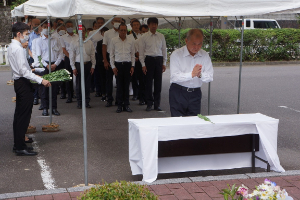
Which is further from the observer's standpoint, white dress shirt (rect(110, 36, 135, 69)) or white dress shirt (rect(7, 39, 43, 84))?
white dress shirt (rect(110, 36, 135, 69))

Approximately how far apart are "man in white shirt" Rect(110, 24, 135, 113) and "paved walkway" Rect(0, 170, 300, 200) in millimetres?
5199

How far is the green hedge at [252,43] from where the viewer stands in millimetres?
22656

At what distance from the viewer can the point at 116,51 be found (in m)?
10.3

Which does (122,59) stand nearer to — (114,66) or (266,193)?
(114,66)

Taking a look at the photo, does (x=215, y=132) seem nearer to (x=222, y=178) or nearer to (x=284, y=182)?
(x=222, y=178)

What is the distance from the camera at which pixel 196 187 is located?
518 centimetres

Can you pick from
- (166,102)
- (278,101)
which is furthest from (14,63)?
(278,101)

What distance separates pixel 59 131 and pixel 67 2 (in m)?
3.50

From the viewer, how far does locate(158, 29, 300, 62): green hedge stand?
22.7 m

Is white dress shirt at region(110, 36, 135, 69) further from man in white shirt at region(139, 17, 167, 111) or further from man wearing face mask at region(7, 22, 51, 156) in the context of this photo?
man wearing face mask at region(7, 22, 51, 156)

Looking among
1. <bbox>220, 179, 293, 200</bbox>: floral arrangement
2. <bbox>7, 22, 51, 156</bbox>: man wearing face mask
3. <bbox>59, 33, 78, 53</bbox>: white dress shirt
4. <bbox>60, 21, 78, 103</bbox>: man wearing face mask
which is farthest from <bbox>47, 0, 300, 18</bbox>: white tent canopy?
<bbox>59, 33, 78, 53</bbox>: white dress shirt

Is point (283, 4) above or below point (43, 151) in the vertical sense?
above

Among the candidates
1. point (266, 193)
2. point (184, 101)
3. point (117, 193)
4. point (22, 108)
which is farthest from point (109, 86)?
point (266, 193)

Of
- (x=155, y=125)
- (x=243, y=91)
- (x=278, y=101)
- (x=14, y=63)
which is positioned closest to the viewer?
(x=155, y=125)
